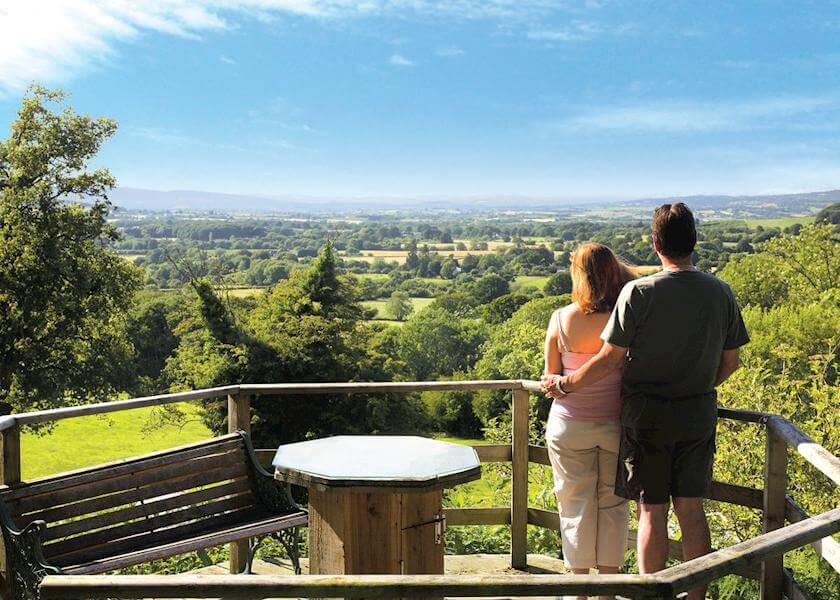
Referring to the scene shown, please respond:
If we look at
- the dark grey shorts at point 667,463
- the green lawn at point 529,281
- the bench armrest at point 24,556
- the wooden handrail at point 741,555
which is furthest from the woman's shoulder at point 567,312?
the green lawn at point 529,281

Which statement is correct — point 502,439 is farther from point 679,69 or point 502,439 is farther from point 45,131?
point 679,69

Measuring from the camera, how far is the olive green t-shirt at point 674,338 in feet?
9.50

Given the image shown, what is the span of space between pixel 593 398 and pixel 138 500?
2.24m

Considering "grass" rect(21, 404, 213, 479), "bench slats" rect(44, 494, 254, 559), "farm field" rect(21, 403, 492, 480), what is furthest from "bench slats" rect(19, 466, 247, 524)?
"grass" rect(21, 404, 213, 479)

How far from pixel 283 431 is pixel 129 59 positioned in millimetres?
159254

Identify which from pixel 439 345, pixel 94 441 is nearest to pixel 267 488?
pixel 94 441

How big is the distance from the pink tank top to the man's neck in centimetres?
46

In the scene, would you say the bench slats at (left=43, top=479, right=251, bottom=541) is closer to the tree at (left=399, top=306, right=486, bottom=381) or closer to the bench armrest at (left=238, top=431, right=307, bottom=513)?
the bench armrest at (left=238, top=431, right=307, bottom=513)

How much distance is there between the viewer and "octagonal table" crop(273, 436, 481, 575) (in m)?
2.93

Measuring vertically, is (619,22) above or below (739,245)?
above

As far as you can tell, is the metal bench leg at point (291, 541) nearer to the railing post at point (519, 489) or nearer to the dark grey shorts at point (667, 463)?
the railing post at point (519, 489)

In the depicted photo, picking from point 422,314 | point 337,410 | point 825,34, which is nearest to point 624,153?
point 825,34

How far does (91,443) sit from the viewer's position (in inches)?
1694

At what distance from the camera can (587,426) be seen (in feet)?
10.3
